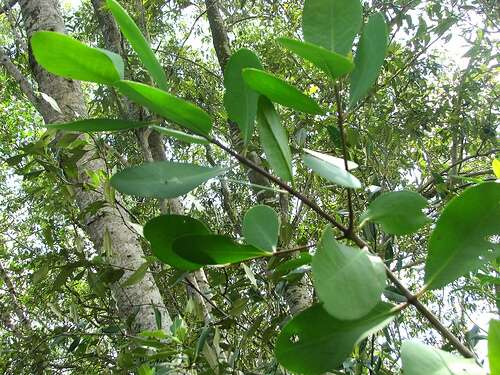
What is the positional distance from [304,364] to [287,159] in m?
0.15

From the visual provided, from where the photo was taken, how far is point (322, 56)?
339 mm

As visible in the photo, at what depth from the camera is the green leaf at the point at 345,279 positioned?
0.28 metres

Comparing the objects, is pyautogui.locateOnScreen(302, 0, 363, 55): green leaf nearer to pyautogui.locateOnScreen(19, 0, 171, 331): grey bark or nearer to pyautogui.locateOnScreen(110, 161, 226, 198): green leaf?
pyautogui.locateOnScreen(110, 161, 226, 198): green leaf

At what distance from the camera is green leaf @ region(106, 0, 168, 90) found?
36 cm

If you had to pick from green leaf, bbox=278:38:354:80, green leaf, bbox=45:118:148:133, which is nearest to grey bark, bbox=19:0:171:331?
green leaf, bbox=45:118:148:133

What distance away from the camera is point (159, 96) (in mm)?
354

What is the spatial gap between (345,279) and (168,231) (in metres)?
0.15

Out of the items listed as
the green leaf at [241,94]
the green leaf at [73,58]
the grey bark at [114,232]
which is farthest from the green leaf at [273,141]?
the grey bark at [114,232]

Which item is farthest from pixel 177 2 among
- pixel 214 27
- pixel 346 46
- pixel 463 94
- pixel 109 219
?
pixel 346 46

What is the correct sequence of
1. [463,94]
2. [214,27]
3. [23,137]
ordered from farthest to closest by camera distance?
1. [23,137]
2. [214,27]
3. [463,94]

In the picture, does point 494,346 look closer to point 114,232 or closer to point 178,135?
point 178,135

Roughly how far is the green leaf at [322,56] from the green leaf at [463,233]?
12 cm

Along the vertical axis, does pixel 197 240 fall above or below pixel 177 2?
below

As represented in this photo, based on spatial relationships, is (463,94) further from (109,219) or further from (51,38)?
(51,38)
